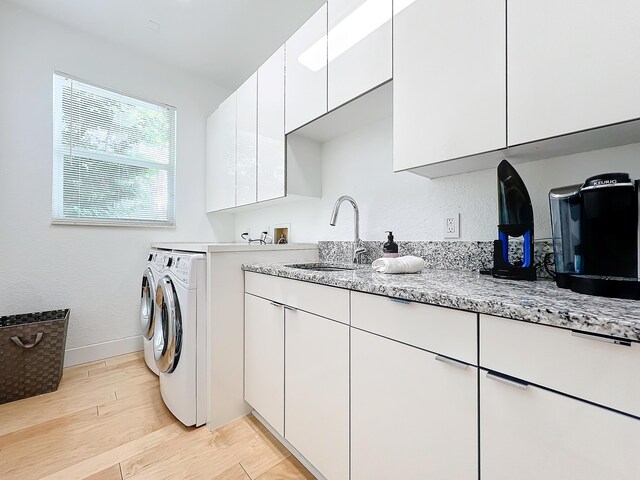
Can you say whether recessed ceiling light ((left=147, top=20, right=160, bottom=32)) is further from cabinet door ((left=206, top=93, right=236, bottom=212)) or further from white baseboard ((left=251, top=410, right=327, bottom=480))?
white baseboard ((left=251, top=410, right=327, bottom=480))

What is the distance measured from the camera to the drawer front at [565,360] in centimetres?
48

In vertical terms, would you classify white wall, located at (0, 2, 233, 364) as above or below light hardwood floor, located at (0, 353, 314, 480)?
above

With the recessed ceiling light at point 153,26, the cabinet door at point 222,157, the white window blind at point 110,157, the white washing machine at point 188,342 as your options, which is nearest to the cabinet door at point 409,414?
the white washing machine at point 188,342

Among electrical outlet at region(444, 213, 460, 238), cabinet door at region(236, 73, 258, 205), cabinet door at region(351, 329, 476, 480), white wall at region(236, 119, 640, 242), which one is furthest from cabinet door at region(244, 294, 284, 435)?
cabinet door at region(236, 73, 258, 205)

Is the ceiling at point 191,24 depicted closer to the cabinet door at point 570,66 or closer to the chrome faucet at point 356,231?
the chrome faucet at point 356,231

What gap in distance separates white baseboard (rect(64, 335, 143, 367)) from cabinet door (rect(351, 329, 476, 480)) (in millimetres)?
2382

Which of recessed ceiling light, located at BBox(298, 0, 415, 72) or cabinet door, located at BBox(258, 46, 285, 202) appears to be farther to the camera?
cabinet door, located at BBox(258, 46, 285, 202)

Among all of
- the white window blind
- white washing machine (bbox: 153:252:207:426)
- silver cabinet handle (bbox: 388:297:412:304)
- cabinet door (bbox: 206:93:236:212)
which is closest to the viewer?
silver cabinet handle (bbox: 388:297:412:304)

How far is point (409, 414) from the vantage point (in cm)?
80

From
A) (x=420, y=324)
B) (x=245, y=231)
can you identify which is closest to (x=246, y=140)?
(x=245, y=231)

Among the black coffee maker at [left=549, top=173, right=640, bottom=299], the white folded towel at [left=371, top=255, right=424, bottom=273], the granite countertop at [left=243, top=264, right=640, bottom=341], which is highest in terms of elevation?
the black coffee maker at [left=549, top=173, right=640, bottom=299]

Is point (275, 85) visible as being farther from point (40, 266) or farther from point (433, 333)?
point (40, 266)

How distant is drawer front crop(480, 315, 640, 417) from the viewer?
478 millimetres

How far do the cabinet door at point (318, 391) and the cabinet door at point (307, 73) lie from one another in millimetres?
1129
